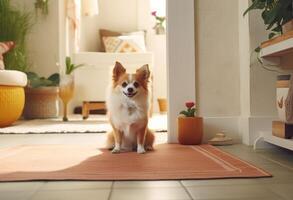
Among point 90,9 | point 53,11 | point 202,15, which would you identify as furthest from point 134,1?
point 202,15

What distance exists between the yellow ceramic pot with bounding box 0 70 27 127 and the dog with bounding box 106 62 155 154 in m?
1.63

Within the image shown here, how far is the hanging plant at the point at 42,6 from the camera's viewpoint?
4.83 metres

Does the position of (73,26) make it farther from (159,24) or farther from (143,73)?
(143,73)

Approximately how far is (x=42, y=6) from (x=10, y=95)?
1.78 m

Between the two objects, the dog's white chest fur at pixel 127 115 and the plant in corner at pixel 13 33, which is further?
the plant in corner at pixel 13 33

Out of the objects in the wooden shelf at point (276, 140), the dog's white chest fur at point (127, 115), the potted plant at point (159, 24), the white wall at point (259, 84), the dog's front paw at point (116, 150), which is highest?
the potted plant at point (159, 24)

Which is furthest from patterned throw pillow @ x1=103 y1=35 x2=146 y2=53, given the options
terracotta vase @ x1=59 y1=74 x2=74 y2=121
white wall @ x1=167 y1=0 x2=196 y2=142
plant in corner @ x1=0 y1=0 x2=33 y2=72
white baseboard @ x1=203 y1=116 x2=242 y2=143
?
white baseboard @ x1=203 y1=116 x2=242 y2=143

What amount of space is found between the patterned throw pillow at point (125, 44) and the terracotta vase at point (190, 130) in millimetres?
3207

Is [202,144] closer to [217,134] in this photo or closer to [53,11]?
[217,134]

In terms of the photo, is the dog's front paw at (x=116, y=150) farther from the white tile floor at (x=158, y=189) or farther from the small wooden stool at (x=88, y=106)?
the small wooden stool at (x=88, y=106)

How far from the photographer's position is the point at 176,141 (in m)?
2.37

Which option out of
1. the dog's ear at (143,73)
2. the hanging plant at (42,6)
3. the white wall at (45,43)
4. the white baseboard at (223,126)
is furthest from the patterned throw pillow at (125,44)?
the dog's ear at (143,73)

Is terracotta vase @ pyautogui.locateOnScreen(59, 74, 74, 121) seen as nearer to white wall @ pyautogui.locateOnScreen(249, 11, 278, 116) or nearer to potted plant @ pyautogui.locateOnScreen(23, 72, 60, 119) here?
potted plant @ pyautogui.locateOnScreen(23, 72, 60, 119)

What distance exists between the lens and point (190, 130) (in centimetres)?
221
